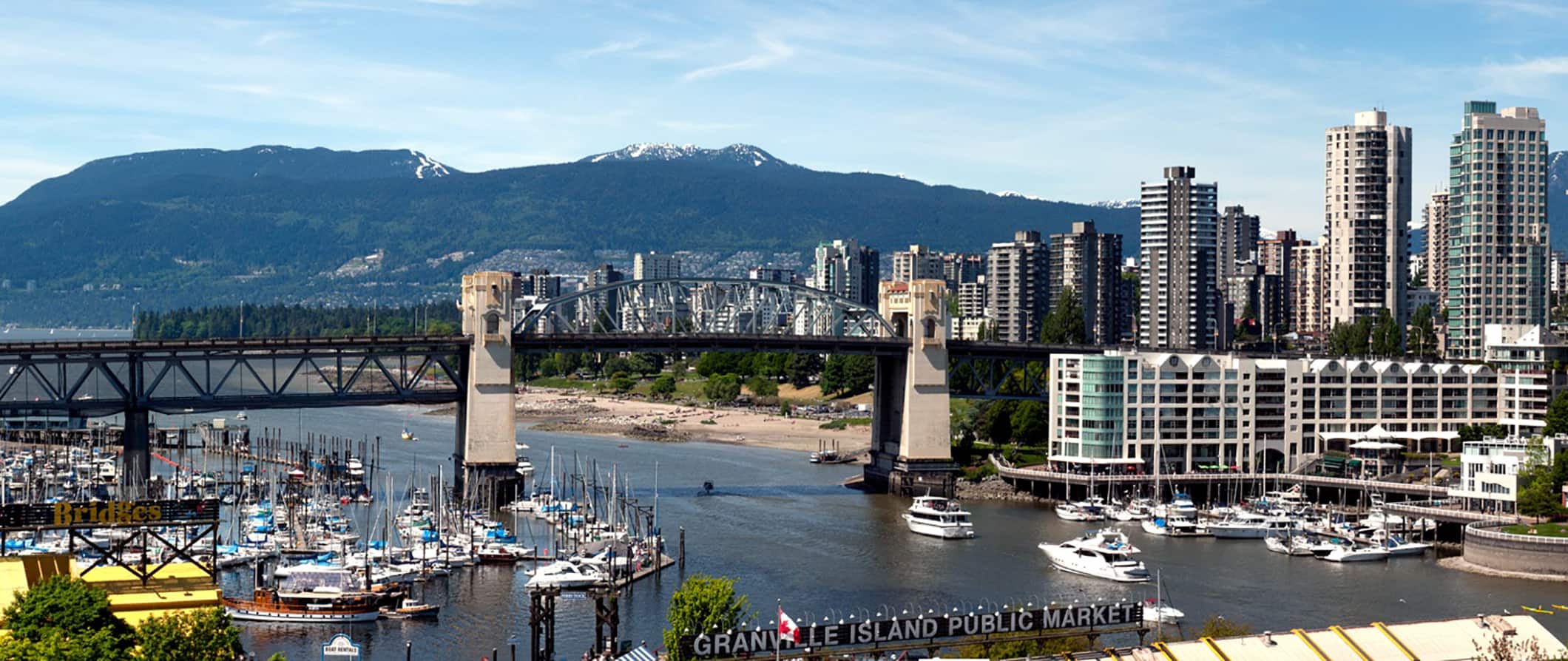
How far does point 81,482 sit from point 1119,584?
58455 millimetres

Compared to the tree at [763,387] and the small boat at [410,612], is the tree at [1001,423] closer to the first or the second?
the small boat at [410,612]

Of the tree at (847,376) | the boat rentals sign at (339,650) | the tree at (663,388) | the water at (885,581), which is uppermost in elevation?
the tree at (847,376)

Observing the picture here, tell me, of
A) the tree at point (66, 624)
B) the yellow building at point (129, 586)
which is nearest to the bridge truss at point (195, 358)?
the yellow building at point (129, 586)

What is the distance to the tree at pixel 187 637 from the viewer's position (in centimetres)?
4062

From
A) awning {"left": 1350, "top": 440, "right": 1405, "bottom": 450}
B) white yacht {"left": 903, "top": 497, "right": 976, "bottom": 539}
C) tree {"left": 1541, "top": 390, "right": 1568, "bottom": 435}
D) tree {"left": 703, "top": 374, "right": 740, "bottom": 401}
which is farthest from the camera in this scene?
tree {"left": 703, "top": 374, "right": 740, "bottom": 401}

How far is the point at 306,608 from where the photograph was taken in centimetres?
6381

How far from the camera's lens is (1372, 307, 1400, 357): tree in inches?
5792

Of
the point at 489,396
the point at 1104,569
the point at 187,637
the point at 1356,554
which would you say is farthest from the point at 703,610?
the point at 489,396

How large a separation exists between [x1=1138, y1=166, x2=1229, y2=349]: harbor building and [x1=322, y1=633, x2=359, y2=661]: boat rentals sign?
461 ft

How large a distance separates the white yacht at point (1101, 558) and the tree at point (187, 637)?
1616 inches

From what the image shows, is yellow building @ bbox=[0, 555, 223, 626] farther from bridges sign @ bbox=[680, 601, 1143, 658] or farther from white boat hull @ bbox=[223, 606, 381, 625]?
white boat hull @ bbox=[223, 606, 381, 625]

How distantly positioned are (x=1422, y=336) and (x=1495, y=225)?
12.2 meters

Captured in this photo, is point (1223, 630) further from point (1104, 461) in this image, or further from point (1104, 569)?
point (1104, 461)

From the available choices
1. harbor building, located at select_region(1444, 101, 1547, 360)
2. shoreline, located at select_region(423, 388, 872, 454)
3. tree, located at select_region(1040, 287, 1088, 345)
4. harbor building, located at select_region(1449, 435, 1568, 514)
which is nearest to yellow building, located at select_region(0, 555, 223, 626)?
harbor building, located at select_region(1449, 435, 1568, 514)
